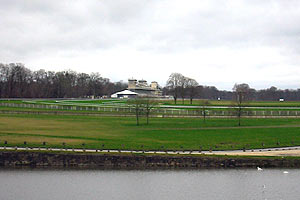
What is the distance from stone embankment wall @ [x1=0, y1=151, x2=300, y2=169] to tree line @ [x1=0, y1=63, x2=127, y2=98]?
370 ft

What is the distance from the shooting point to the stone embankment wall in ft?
123

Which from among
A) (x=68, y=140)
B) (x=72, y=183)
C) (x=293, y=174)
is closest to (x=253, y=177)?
(x=293, y=174)

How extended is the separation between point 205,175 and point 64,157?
1338cm

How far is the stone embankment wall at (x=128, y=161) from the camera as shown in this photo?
37531 millimetres

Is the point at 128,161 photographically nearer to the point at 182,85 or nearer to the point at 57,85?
the point at 182,85

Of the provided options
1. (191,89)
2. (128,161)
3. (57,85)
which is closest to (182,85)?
(191,89)

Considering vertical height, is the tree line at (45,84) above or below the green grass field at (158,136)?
above

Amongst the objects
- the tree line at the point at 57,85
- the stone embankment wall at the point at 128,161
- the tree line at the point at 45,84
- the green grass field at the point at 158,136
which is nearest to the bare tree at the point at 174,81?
the tree line at the point at 57,85

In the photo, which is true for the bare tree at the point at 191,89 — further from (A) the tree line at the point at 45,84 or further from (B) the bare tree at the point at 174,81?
(A) the tree line at the point at 45,84

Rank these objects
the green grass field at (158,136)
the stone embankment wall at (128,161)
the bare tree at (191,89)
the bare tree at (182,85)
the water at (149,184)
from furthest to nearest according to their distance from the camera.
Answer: the bare tree at (182,85) → the bare tree at (191,89) → the green grass field at (158,136) → the stone embankment wall at (128,161) → the water at (149,184)

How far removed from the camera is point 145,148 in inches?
1625

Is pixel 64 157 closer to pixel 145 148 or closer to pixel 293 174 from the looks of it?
pixel 145 148

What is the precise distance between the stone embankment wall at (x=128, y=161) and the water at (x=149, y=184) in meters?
1.27

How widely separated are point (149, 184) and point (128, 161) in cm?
630
